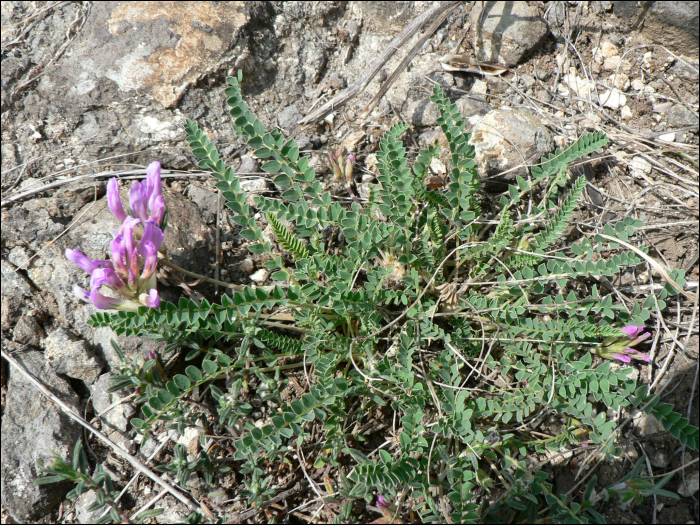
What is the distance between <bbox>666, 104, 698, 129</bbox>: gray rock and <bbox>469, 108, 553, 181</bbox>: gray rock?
0.92 meters

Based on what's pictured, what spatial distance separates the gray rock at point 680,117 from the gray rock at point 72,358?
154 inches

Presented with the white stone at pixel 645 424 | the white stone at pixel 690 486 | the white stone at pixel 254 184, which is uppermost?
the white stone at pixel 254 184

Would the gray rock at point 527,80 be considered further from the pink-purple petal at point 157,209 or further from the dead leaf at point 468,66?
the pink-purple petal at point 157,209

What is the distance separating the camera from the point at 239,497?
240 centimetres

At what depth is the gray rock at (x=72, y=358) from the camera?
101 inches

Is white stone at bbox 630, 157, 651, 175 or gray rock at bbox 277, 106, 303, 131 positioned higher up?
gray rock at bbox 277, 106, 303, 131

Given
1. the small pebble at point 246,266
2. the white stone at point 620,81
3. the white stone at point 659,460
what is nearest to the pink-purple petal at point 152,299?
the small pebble at point 246,266

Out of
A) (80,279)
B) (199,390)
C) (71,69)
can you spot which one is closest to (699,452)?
(199,390)

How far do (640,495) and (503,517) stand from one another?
0.64 m

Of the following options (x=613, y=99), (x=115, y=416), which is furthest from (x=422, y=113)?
(x=115, y=416)

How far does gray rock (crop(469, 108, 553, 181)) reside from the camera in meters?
3.00

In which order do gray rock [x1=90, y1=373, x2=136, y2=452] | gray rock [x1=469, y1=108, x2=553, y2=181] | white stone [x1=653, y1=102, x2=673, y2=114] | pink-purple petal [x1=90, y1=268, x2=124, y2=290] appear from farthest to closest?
white stone [x1=653, y1=102, x2=673, y2=114]
gray rock [x1=469, y1=108, x2=553, y2=181]
gray rock [x1=90, y1=373, x2=136, y2=452]
pink-purple petal [x1=90, y1=268, x2=124, y2=290]

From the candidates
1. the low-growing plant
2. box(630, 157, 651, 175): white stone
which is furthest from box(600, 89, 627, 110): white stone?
the low-growing plant

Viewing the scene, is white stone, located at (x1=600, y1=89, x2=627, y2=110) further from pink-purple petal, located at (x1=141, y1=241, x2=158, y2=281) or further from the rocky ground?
pink-purple petal, located at (x1=141, y1=241, x2=158, y2=281)
